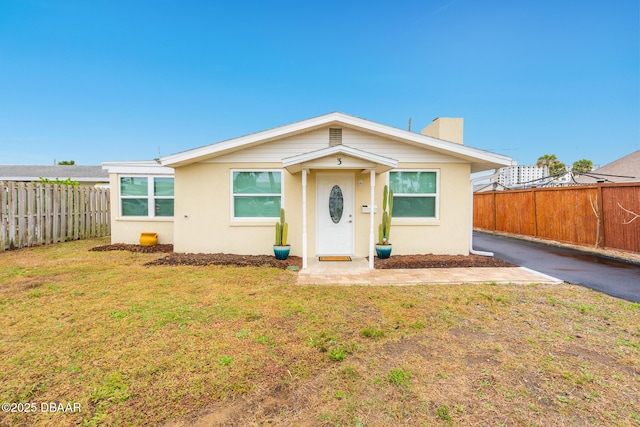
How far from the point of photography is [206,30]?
42.1 feet

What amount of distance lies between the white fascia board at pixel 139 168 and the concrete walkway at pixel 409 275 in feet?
21.6

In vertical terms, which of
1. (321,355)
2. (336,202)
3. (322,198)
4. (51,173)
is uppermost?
(51,173)

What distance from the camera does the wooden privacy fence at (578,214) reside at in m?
8.48

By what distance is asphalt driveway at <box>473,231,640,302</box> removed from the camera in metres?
5.61

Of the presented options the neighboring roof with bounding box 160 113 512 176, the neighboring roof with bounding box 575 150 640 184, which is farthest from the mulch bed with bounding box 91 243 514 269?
the neighboring roof with bounding box 575 150 640 184

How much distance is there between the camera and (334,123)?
7.89 meters

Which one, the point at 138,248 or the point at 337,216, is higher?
the point at 337,216

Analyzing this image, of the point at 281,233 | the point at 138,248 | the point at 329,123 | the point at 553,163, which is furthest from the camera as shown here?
the point at 553,163

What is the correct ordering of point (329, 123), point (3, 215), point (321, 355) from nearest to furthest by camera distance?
1. point (321, 355)
2. point (329, 123)
3. point (3, 215)

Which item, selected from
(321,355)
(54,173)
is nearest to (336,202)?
(321,355)

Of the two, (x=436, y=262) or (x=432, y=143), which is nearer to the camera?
(x=436, y=262)

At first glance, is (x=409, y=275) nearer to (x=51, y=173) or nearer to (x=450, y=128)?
(x=450, y=128)

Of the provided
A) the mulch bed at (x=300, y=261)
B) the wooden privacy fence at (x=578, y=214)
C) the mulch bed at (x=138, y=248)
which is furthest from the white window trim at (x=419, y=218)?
the mulch bed at (x=138, y=248)

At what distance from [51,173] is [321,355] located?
27.4 m
